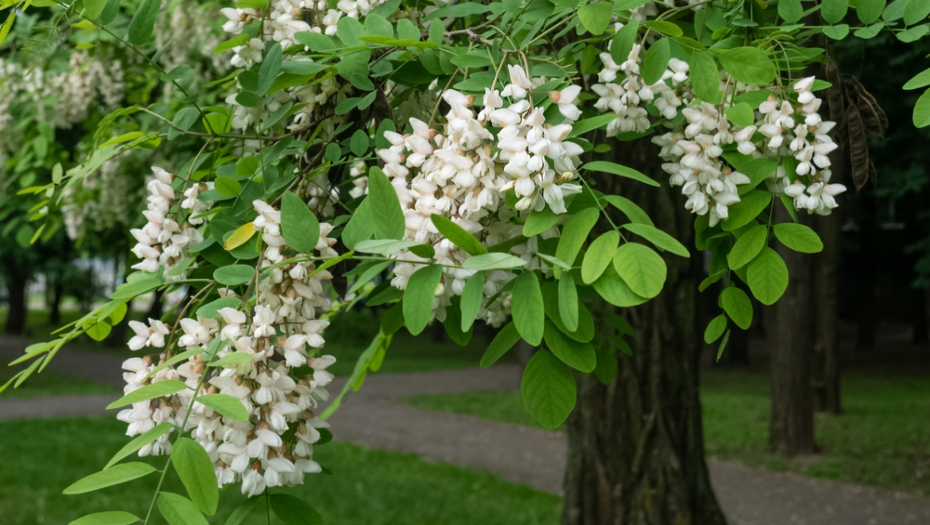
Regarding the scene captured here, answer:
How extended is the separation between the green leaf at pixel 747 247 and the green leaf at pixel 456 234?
0.53 m

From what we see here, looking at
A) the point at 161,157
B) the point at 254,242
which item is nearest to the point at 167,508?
the point at 254,242

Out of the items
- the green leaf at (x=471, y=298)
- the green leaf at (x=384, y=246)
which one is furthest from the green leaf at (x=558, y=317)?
the green leaf at (x=384, y=246)

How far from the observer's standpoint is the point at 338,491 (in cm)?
709

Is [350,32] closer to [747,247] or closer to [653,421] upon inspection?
[747,247]

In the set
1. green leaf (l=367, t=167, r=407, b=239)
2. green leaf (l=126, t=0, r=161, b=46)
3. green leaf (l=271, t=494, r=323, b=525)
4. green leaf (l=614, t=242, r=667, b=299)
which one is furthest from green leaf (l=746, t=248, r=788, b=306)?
green leaf (l=126, t=0, r=161, b=46)

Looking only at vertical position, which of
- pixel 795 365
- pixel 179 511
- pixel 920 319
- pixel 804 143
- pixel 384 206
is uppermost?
pixel 804 143

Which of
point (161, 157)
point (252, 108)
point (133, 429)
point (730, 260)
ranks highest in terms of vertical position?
point (161, 157)

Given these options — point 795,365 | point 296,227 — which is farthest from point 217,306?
point 795,365

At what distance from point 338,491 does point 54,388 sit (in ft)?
33.5

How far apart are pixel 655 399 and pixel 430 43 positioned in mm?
3059

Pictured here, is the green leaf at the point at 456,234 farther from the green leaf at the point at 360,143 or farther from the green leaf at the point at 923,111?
the green leaf at the point at 923,111

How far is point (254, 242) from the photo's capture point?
1.40 meters

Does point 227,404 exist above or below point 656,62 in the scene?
below

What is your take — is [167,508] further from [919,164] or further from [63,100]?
[919,164]
